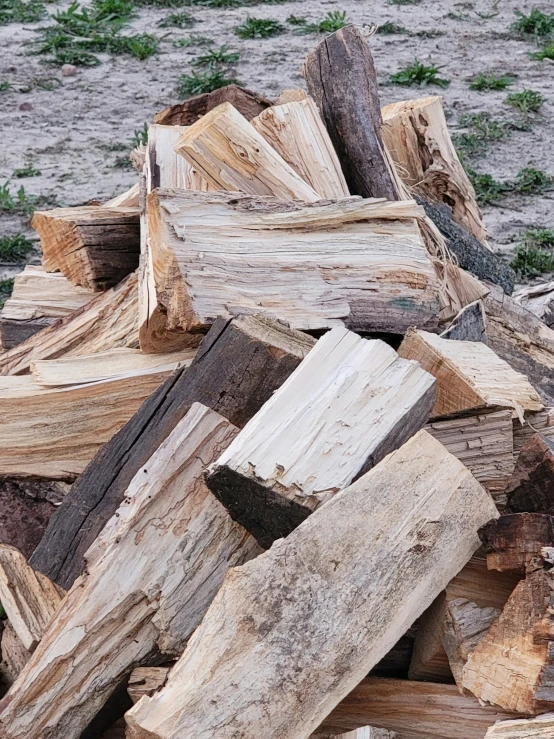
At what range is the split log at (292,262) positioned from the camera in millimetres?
2387

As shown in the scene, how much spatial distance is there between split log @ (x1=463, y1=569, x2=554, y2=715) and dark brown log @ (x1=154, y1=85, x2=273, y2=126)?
2.16 metres

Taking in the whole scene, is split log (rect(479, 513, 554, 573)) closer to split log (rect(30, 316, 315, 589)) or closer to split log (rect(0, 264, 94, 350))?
split log (rect(30, 316, 315, 589))

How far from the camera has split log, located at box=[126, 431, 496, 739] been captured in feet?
5.47

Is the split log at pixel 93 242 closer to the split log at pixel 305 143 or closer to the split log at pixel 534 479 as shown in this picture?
the split log at pixel 305 143

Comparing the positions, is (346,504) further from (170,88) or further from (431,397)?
(170,88)

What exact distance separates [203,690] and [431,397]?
2.87 feet

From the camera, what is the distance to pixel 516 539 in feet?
6.20

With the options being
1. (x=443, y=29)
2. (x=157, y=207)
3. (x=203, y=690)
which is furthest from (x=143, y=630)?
(x=443, y=29)

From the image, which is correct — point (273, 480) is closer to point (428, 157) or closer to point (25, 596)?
point (25, 596)

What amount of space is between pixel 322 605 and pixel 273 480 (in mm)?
272

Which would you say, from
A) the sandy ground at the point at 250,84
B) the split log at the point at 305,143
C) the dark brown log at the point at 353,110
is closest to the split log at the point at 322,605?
the split log at the point at 305,143

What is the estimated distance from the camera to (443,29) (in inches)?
338

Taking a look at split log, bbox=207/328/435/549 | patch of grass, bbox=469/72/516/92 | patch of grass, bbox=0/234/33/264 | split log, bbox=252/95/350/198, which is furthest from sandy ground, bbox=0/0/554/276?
split log, bbox=207/328/435/549

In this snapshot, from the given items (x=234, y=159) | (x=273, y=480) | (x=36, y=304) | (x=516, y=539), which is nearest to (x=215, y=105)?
(x=234, y=159)
